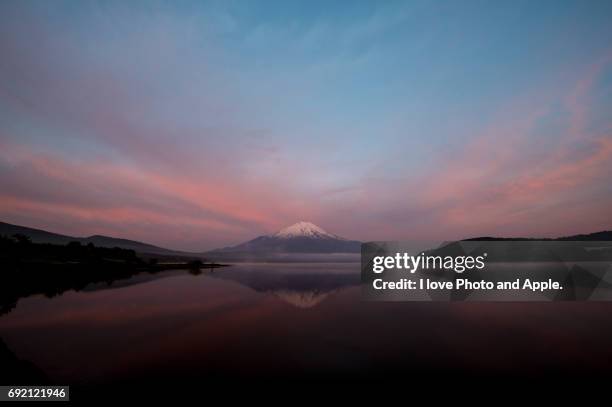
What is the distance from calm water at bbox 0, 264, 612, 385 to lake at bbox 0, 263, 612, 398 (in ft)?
0.24

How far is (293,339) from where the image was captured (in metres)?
19.8

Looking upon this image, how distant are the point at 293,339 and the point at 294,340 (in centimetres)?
28

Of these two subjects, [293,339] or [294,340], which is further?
[293,339]

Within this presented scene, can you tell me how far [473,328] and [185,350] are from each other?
2111cm

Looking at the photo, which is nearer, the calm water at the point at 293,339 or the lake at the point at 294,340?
the lake at the point at 294,340

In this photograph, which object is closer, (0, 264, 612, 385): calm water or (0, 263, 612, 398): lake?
(0, 263, 612, 398): lake

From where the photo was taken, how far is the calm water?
14.5 m

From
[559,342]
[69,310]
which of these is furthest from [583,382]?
[69,310]

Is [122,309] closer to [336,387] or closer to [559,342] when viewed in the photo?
[336,387]

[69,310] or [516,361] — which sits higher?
[516,361]

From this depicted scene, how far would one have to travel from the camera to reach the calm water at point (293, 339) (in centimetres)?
1449

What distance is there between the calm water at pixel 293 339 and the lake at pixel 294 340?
7cm

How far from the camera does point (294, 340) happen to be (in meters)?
19.5

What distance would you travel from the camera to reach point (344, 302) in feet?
118
